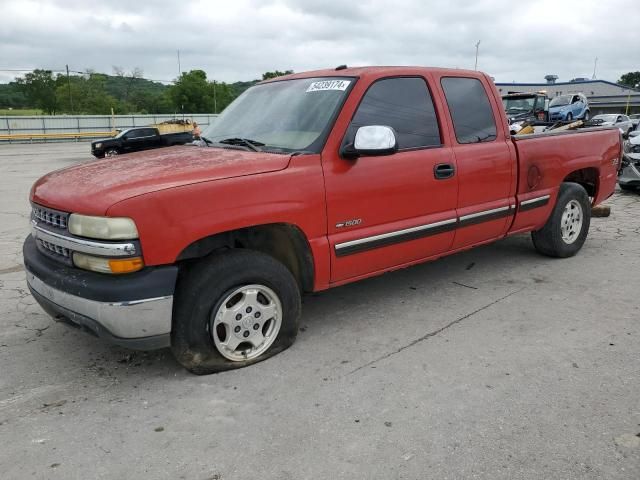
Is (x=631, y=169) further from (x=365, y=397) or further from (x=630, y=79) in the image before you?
(x=630, y=79)

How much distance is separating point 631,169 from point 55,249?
399 inches

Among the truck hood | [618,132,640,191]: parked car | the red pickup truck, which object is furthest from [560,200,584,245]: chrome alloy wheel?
[618,132,640,191]: parked car

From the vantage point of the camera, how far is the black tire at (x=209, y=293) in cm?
296

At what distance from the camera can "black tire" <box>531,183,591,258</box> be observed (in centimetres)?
522

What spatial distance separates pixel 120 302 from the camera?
273cm

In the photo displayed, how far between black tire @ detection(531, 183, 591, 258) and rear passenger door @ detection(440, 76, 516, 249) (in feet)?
2.77

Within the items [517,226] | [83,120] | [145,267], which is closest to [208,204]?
[145,267]

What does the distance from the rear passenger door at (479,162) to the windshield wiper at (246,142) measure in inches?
59.9

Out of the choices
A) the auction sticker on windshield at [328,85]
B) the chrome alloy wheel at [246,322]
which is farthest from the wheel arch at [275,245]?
the auction sticker on windshield at [328,85]

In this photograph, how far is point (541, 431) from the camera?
2.56m

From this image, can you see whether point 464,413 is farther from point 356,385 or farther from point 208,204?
point 208,204

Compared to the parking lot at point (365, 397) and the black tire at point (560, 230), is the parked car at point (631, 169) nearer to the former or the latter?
the black tire at point (560, 230)

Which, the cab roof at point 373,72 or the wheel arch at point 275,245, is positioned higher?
the cab roof at point 373,72

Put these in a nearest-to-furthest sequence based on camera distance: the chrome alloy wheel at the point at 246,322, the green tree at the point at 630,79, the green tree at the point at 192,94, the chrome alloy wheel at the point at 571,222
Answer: the chrome alloy wheel at the point at 246,322 < the chrome alloy wheel at the point at 571,222 < the green tree at the point at 192,94 < the green tree at the point at 630,79
